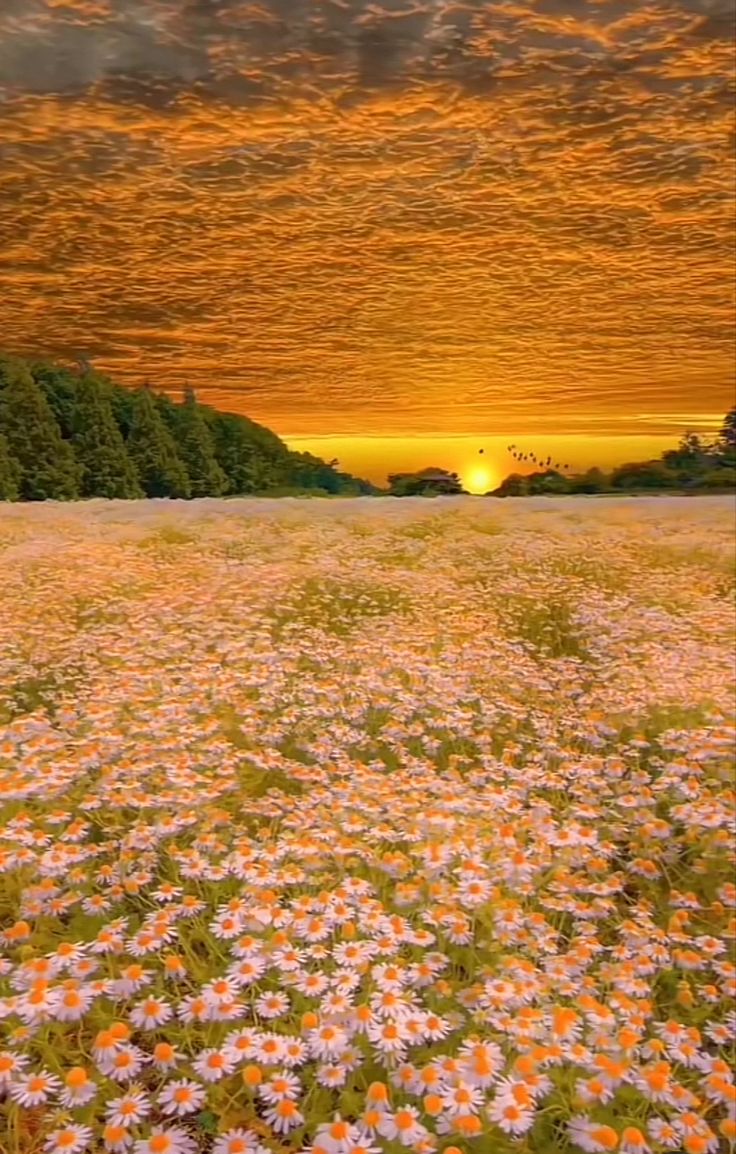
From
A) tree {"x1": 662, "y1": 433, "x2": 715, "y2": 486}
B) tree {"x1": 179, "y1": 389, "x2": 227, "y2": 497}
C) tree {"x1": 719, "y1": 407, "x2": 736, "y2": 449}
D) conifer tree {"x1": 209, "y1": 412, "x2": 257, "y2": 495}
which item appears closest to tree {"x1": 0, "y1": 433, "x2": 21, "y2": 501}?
tree {"x1": 179, "y1": 389, "x2": 227, "y2": 497}

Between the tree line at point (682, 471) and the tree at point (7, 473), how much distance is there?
10.8 ft

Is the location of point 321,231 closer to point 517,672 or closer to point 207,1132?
point 517,672

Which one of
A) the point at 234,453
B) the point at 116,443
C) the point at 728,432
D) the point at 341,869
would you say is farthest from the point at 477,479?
the point at 341,869

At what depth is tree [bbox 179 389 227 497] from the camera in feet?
13.3

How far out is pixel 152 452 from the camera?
397cm

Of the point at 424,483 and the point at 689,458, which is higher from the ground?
the point at 689,458

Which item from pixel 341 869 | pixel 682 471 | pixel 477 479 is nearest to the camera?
pixel 341 869

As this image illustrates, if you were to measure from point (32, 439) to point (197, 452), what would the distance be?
78cm

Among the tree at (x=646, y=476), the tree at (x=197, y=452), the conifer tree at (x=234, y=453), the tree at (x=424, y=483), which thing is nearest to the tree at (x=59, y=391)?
the tree at (x=197, y=452)

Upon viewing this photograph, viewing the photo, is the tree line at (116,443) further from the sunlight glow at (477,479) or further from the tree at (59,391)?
the sunlight glow at (477,479)

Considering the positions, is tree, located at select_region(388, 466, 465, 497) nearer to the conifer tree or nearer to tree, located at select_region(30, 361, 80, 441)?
the conifer tree

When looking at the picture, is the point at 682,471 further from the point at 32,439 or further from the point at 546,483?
the point at 32,439

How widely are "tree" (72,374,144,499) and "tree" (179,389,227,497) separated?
11.9 inches

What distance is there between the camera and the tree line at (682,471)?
5.67 meters
